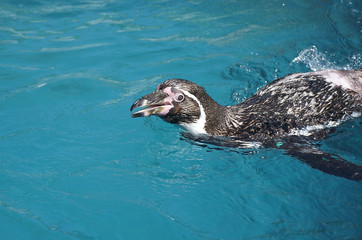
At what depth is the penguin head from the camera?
5.05m

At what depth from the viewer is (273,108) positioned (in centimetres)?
579

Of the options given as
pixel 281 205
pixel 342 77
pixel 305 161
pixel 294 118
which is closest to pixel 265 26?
pixel 342 77

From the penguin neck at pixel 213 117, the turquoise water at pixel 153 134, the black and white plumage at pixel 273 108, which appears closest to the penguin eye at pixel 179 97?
the black and white plumage at pixel 273 108

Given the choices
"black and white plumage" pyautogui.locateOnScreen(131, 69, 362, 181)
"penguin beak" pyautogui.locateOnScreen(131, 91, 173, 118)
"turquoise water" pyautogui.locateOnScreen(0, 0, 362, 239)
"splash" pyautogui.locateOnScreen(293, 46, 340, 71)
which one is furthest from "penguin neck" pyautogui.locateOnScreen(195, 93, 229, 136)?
"splash" pyautogui.locateOnScreen(293, 46, 340, 71)

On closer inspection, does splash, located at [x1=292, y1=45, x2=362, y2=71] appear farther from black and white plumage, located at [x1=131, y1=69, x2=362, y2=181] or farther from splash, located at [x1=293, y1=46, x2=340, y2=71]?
black and white plumage, located at [x1=131, y1=69, x2=362, y2=181]

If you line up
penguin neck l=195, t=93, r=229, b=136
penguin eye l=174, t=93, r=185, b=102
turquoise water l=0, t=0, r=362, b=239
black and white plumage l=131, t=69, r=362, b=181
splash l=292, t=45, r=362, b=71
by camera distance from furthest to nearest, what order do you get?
splash l=292, t=45, r=362, b=71 → penguin neck l=195, t=93, r=229, b=136 → black and white plumage l=131, t=69, r=362, b=181 → penguin eye l=174, t=93, r=185, b=102 → turquoise water l=0, t=0, r=362, b=239

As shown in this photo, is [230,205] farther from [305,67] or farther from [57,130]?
[305,67]

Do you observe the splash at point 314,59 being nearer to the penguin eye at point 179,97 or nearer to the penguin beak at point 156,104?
the penguin eye at point 179,97

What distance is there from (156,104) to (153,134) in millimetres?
1240

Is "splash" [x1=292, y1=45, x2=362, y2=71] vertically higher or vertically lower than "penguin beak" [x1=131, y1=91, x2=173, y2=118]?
higher

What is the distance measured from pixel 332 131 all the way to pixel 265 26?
5424 mm

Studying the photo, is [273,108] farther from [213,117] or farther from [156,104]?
[156,104]

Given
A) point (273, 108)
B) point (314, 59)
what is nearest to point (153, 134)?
point (273, 108)

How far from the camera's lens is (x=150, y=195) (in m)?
4.90
